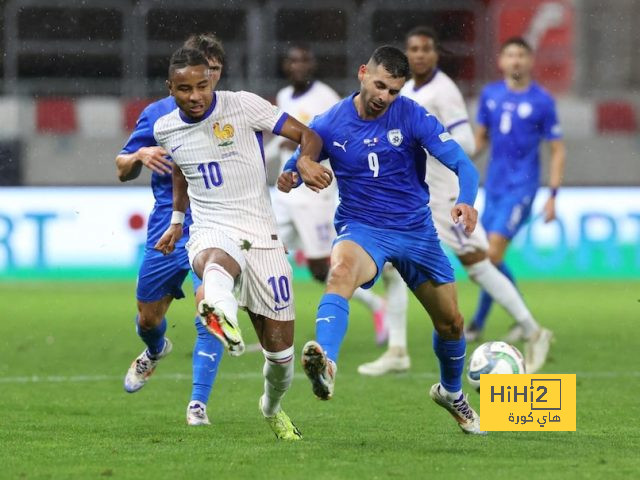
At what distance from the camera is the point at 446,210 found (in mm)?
9562

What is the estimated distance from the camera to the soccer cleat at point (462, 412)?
664 centimetres

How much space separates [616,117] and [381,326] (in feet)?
27.4

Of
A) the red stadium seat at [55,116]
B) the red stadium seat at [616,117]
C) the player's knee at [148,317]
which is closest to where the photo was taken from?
the player's knee at [148,317]

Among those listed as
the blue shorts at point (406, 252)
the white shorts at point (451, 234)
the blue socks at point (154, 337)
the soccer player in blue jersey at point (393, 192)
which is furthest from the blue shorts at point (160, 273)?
the white shorts at point (451, 234)

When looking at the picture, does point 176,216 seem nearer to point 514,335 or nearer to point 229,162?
point 229,162

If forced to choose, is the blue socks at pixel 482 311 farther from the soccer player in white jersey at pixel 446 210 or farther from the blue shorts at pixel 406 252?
the blue shorts at pixel 406 252

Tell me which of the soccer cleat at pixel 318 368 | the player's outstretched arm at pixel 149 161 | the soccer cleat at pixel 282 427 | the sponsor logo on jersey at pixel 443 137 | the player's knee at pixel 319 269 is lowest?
the soccer cleat at pixel 282 427

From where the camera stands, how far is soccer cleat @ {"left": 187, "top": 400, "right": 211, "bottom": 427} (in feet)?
22.7

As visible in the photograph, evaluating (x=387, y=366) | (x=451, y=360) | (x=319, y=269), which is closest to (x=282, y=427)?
(x=451, y=360)

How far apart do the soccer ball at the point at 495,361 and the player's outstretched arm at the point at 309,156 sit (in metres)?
1.32

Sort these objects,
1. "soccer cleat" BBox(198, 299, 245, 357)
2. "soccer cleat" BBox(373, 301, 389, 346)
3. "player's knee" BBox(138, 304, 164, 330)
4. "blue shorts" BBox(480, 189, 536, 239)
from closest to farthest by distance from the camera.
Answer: "soccer cleat" BBox(198, 299, 245, 357), "player's knee" BBox(138, 304, 164, 330), "blue shorts" BBox(480, 189, 536, 239), "soccer cleat" BBox(373, 301, 389, 346)

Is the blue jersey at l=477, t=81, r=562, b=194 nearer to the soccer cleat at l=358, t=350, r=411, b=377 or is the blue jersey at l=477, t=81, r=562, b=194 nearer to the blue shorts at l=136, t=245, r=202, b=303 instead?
the soccer cleat at l=358, t=350, r=411, b=377

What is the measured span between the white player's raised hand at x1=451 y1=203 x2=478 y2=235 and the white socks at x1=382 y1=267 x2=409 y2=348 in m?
3.27

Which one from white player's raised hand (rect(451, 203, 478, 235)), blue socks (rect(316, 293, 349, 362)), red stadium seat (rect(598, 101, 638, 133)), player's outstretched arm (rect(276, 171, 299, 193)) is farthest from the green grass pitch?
red stadium seat (rect(598, 101, 638, 133))
